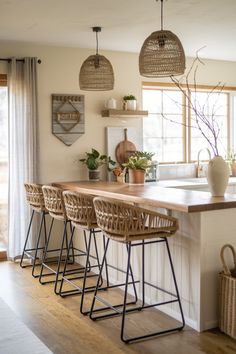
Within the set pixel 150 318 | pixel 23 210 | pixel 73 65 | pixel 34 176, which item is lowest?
pixel 150 318

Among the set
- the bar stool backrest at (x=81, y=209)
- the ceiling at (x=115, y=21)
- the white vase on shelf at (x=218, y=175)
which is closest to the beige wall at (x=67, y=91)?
the ceiling at (x=115, y=21)

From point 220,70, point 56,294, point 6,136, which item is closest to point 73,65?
point 6,136

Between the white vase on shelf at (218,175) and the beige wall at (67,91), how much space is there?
2.35m

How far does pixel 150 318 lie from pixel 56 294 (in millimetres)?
990

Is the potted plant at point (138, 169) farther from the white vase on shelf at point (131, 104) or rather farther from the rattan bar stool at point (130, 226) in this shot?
the rattan bar stool at point (130, 226)

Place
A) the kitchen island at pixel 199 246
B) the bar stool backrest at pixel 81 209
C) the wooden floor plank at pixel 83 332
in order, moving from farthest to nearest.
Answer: the bar stool backrest at pixel 81 209, the kitchen island at pixel 199 246, the wooden floor plank at pixel 83 332

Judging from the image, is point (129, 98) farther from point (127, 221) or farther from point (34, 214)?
point (127, 221)

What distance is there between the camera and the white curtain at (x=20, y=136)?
5.41 meters

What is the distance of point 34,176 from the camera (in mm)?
5508

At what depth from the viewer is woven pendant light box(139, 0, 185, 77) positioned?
3552 mm

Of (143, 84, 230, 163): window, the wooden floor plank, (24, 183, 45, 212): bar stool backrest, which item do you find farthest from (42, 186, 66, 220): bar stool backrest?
(143, 84, 230, 163): window

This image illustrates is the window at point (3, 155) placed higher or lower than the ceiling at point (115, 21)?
lower

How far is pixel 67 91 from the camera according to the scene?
19.0 ft

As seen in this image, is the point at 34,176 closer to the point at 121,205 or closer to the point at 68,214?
the point at 68,214
